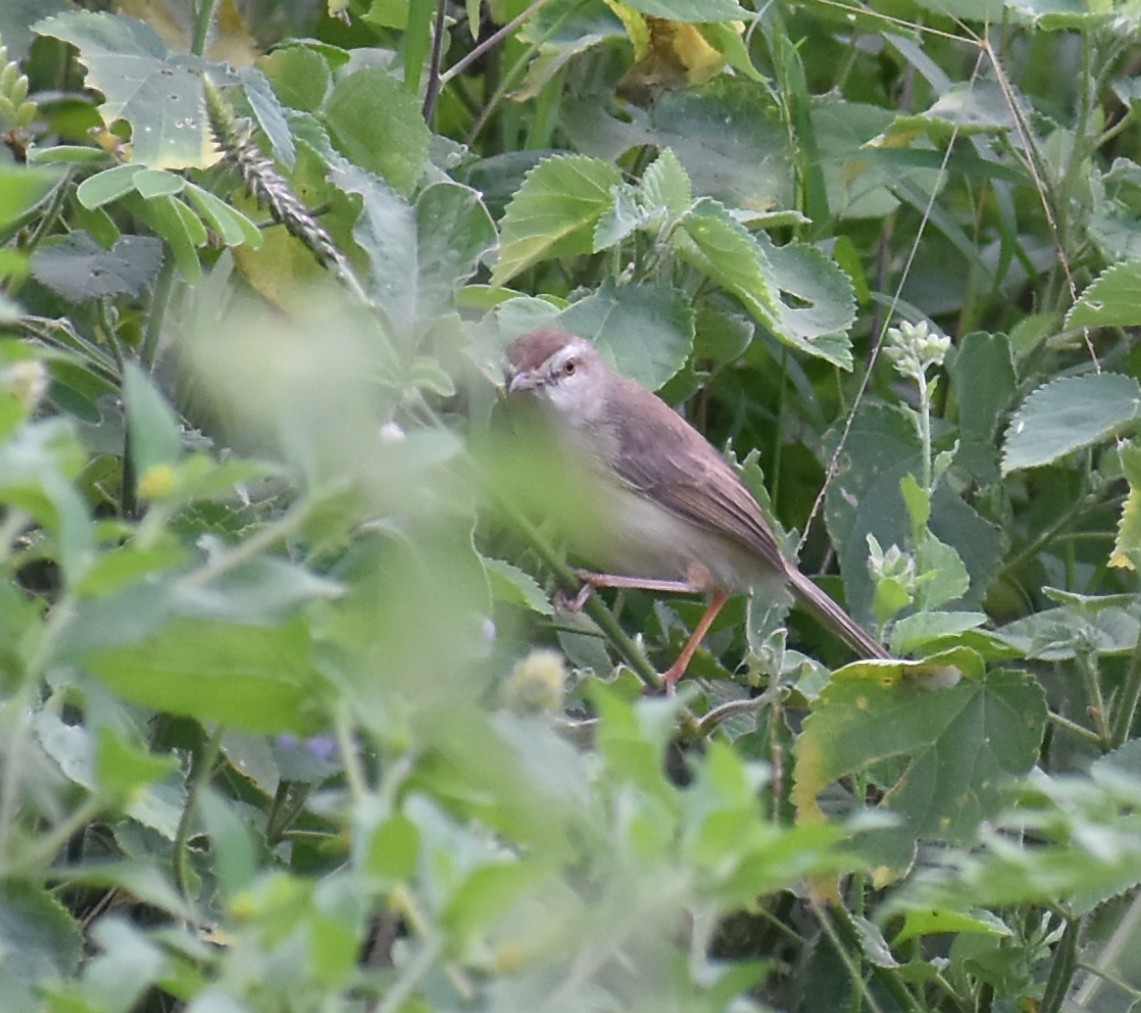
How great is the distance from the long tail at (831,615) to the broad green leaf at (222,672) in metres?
2.48

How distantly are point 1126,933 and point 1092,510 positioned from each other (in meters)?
2.04

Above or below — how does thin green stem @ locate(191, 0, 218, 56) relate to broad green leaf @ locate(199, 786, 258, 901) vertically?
below

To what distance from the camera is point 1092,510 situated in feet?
12.0

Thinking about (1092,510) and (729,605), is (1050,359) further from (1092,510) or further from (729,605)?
(729,605)

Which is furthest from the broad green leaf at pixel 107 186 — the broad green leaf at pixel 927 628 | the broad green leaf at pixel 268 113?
the broad green leaf at pixel 927 628

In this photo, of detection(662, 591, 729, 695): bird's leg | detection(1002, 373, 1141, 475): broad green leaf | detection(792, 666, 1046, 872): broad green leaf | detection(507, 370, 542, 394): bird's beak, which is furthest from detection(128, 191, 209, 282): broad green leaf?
detection(1002, 373, 1141, 475): broad green leaf

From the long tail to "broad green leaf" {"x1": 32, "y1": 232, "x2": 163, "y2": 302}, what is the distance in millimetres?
1546

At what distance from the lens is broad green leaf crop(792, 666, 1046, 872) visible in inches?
102

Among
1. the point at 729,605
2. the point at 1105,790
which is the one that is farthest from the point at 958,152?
the point at 1105,790

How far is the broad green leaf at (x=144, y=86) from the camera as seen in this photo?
2.58 meters

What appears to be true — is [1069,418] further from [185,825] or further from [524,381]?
[185,825]

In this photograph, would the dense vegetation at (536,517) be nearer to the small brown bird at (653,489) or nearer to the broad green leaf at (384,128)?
the broad green leaf at (384,128)

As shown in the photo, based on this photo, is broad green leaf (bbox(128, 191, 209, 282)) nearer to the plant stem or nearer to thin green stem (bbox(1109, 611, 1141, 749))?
the plant stem

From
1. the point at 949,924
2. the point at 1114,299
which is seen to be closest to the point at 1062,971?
the point at 949,924
